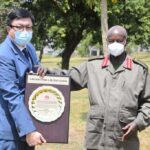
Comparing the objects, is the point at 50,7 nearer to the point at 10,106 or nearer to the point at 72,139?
the point at 72,139

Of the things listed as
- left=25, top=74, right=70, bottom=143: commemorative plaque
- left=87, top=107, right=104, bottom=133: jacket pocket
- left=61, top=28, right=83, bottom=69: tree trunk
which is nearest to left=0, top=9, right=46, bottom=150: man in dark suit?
left=25, top=74, right=70, bottom=143: commemorative plaque

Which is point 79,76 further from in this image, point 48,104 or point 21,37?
point 21,37

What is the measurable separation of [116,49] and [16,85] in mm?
1017

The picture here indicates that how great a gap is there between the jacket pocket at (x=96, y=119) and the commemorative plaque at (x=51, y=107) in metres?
0.33

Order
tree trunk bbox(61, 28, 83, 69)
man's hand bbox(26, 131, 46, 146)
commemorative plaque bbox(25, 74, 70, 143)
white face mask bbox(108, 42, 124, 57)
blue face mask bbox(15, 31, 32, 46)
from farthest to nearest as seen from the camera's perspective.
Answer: tree trunk bbox(61, 28, 83, 69) → white face mask bbox(108, 42, 124, 57) → commemorative plaque bbox(25, 74, 70, 143) → blue face mask bbox(15, 31, 32, 46) → man's hand bbox(26, 131, 46, 146)

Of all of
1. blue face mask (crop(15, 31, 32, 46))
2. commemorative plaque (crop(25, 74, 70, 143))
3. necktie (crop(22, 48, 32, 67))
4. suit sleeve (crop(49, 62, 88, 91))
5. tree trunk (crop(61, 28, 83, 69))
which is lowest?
tree trunk (crop(61, 28, 83, 69))

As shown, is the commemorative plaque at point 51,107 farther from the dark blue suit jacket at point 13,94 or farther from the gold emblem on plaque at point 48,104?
the dark blue suit jacket at point 13,94

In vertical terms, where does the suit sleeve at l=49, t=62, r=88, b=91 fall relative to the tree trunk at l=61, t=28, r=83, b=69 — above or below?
above

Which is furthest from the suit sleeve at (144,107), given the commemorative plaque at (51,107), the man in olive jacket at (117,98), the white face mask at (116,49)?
the commemorative plaque at (51,107)

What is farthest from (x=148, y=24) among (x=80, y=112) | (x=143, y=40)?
(x=80, y=112)

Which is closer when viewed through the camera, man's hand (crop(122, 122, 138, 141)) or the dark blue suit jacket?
the dark blue suit jacket

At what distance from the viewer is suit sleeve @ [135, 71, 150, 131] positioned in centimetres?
533

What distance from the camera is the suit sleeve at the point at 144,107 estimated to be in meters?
5.33

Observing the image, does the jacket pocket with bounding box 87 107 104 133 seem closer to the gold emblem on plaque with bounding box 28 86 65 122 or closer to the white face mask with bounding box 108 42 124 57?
the gold emblem on plaque with bounding box 28 86 65 122
